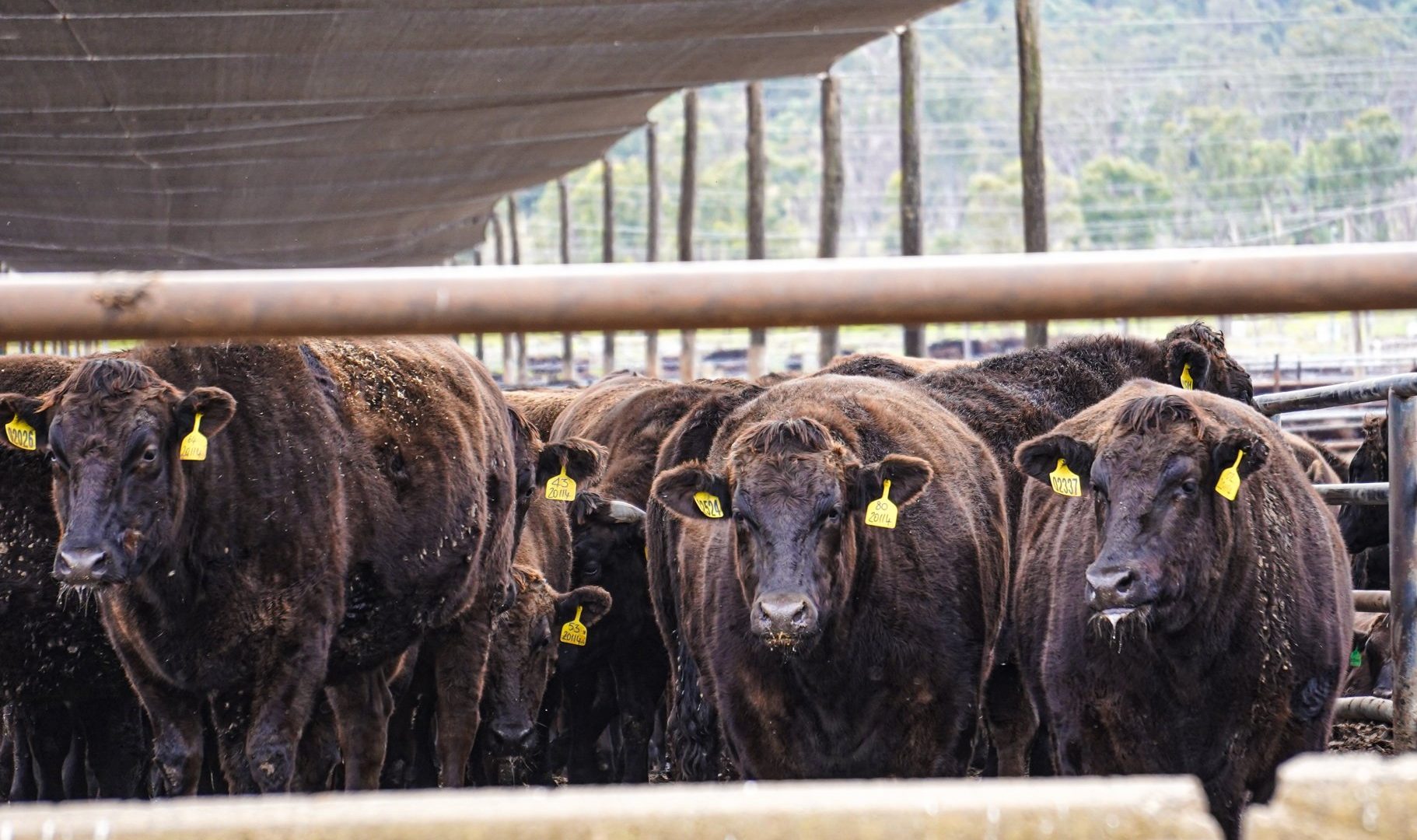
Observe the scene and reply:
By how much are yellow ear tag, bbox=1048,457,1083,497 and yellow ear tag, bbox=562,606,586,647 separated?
395cm

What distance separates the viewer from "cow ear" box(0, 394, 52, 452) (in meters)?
5.81

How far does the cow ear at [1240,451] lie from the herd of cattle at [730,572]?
0.01m

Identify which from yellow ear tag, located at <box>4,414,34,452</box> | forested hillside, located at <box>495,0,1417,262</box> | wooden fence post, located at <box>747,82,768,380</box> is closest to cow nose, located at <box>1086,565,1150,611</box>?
yellow ear tag, located at <box>4,414,34,452</box>

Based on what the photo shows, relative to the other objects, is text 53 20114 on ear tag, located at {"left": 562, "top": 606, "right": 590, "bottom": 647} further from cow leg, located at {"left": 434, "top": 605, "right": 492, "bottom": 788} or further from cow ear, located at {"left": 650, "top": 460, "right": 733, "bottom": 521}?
cow ear, located at {"left": 650, "top": 460, "right": 733, "bottom": 521}

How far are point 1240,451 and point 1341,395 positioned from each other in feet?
8.40

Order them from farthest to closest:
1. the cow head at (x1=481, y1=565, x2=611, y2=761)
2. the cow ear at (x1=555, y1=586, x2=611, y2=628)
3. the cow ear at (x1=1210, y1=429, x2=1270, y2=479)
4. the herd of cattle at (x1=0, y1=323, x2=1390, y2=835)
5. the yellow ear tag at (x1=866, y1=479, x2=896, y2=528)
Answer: the cow ear at (x1=555, y1=586, x2=611, y2=628) → the cow head at (x1=481, y1=565, x2=611, y2=761) → the yellow ear tag at (x1=866, y1=479, x2=896, y2=528) → the herd of cattle at (x1=0, y1=323, x2=1390, y2=835) → the cow ear at (x1=1210, y1=429, x2=1270, y2=479)

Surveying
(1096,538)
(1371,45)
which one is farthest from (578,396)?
(1371,45)

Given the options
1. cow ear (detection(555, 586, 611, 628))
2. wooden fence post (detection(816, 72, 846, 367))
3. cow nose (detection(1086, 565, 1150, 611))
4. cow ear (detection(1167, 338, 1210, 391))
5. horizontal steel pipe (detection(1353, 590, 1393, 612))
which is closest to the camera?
cow nose (detection(1086, 565, 1150, 611))

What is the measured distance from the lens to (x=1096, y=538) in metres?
5.39

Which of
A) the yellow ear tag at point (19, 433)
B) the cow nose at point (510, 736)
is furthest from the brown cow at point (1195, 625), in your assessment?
the yellow ear tag at point (19, 433)

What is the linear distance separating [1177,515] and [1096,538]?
381 mm

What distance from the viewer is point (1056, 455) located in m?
5.49

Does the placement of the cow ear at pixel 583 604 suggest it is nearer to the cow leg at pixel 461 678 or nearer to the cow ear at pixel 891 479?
the cow leg at pixel 461 678

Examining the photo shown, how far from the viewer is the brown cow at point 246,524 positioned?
552 cm
